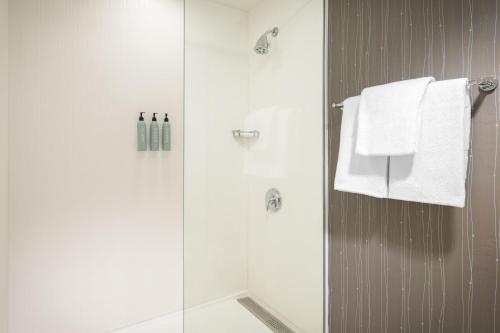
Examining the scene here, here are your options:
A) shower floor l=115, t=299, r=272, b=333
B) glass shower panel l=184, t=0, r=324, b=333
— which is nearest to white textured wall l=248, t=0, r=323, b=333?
glass shower panel l=184, t=0, r=324, b=333

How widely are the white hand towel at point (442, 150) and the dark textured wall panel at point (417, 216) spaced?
0.35 ft

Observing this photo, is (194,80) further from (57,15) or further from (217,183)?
(57,15)

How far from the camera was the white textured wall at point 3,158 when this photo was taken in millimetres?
1434

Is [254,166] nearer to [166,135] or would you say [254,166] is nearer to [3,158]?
[166,135]

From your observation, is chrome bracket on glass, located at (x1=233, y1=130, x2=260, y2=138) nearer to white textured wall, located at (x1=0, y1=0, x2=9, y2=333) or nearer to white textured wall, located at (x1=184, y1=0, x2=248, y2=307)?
white textured wall, located at (x1=184, y1=0, x2=248, y2=307)

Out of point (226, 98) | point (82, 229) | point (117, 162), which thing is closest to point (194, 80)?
point (226, 98)

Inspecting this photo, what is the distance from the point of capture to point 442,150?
90 centimetres

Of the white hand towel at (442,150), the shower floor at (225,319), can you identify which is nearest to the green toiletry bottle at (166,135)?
the shower floor at (225,319)

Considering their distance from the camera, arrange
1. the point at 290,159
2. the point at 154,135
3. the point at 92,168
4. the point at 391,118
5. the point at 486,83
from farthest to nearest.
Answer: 1. the point at 154,135
2. the point at 92,168
3. the point at 290,159
4. the point at 391,118
5. the point at 486,83

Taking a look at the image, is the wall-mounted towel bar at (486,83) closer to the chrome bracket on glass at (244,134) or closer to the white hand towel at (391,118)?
the white hand towel at (391,118)

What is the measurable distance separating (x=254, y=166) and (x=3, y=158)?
1.40 metres

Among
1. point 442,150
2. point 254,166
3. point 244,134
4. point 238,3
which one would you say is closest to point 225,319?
point 254,166

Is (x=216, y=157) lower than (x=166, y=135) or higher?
lower

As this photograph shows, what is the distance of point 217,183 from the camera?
146cm
